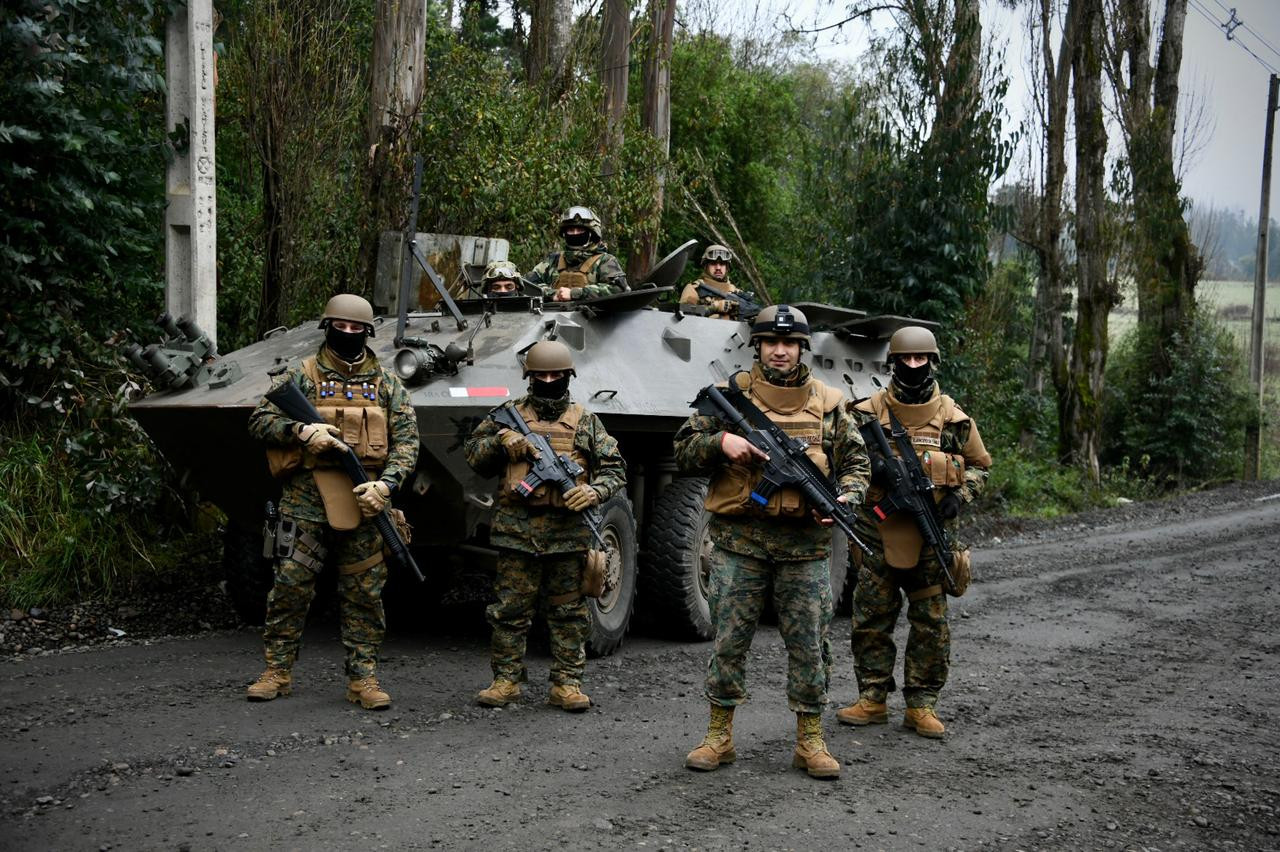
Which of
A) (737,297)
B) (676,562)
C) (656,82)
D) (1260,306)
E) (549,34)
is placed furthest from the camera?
(1260,306)

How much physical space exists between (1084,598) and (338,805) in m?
7.20

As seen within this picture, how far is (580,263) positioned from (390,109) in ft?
10.1

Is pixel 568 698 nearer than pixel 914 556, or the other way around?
pixel 914 556

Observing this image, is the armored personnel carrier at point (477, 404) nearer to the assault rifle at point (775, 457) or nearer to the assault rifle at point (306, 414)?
the assault rifle at point (306, 414)

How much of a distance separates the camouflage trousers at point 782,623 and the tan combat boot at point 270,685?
200 centimetres

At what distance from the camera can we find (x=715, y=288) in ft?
34.0

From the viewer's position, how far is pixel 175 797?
452 centimetres

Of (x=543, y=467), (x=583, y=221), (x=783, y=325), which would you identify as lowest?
(x=543, y=467)

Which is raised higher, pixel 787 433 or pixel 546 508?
pixel 787 433

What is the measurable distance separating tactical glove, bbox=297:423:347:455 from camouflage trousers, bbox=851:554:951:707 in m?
2.40

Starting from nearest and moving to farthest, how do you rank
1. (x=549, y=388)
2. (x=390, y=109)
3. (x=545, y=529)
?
(x=545, y=529)
(x=549, y=388)
(x=390, y=109)

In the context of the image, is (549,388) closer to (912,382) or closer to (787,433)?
(787,433)

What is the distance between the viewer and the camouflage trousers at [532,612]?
6.26 meters

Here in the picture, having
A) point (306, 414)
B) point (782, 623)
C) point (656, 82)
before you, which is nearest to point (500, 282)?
point (306, 414)
